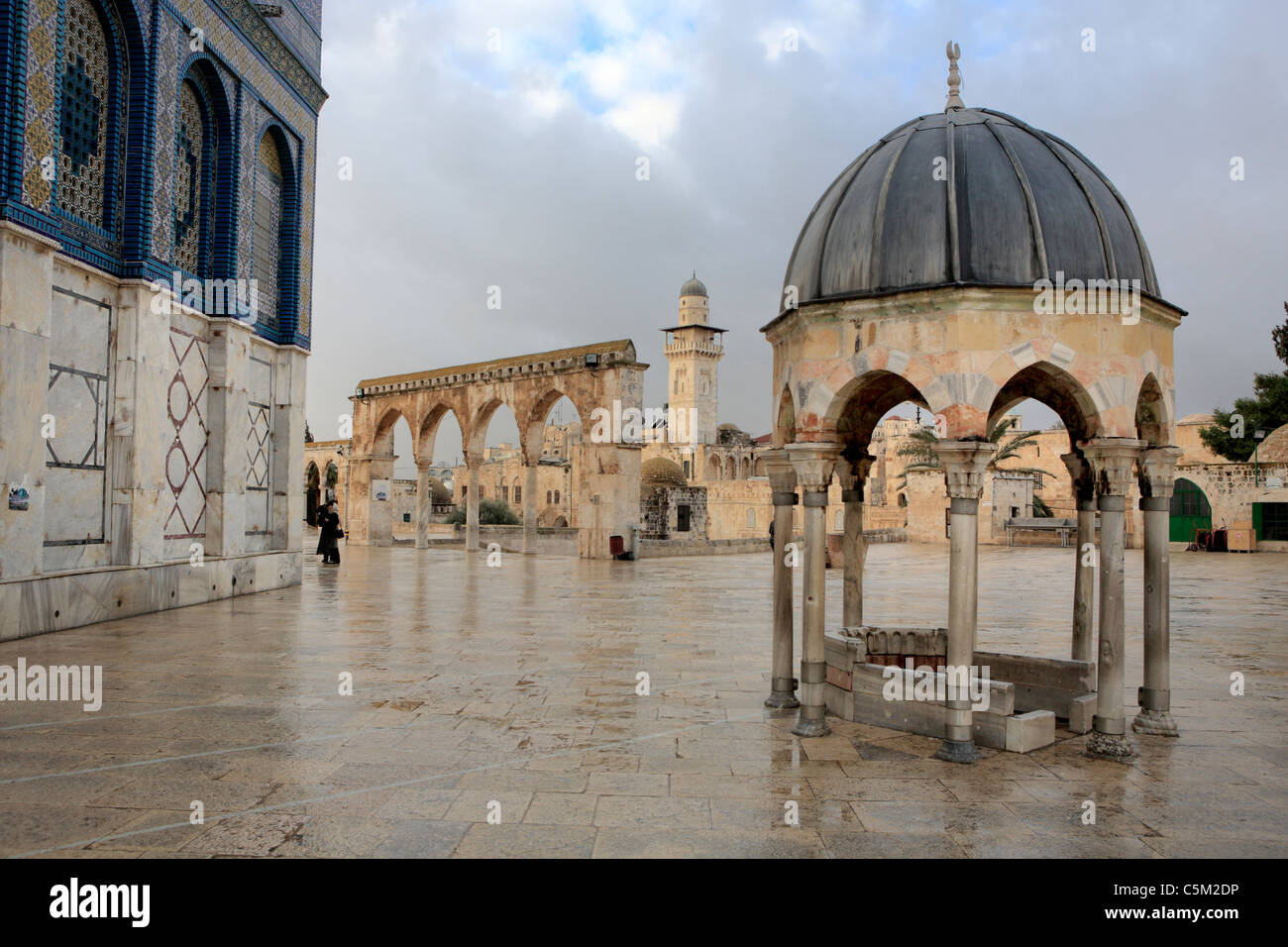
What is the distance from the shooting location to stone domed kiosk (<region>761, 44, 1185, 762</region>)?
5.84m

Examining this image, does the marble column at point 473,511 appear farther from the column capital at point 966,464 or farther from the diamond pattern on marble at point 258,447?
the column capital at point 966,464

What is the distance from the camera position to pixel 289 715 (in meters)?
6.41

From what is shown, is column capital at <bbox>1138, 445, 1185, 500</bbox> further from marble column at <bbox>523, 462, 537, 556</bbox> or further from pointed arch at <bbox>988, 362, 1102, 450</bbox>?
marble column at <bbox>523, 462, 537, 556</bbox>

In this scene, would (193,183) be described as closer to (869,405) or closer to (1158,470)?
(869,405)

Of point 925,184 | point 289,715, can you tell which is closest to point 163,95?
point 289,715

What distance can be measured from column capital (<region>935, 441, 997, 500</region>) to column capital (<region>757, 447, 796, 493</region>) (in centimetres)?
163

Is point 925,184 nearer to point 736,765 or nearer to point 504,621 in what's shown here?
point 736,765

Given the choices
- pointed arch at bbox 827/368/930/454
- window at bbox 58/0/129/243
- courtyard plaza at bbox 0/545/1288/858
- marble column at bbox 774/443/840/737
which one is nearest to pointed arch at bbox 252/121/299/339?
window at bbox 58/0/129/243

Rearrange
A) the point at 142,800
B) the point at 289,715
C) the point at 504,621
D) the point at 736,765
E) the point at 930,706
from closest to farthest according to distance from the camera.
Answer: the point at 142,800 < the point at 736,765 < the point at 930,706 < the point at 289,715 < the point at 504,621

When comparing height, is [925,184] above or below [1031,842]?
above

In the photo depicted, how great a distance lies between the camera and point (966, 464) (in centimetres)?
580

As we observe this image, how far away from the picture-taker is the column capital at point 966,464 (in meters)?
5.76

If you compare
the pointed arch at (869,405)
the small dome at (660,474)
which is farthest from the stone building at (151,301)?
the small dome at (660,474)
